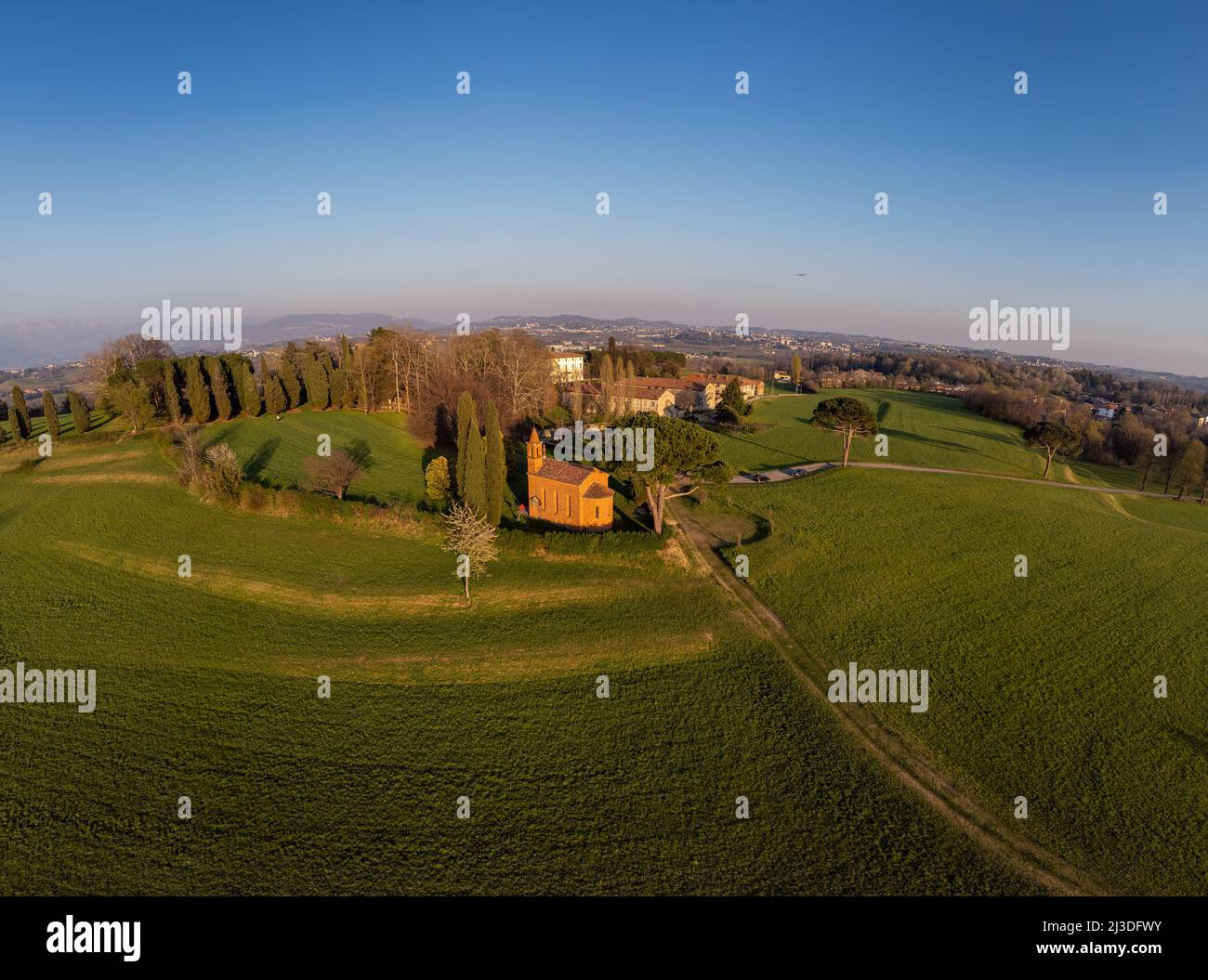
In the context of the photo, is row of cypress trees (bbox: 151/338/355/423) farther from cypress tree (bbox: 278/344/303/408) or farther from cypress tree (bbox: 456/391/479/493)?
cypress tree (bbox: 456/391/479/493)

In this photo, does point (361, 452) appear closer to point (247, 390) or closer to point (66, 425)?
point (247, 390)

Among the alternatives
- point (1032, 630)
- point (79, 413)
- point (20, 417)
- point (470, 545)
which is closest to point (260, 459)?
point (79, 413)

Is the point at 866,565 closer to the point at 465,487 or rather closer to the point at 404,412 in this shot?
the point at 465,487

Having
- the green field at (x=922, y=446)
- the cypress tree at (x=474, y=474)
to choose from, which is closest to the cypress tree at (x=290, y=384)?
the cypress tree at (x=474, y=474)

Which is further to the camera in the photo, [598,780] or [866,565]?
[866,565]

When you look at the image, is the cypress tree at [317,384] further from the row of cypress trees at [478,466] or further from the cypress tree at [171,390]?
the row of cypress trees at [478,466]
